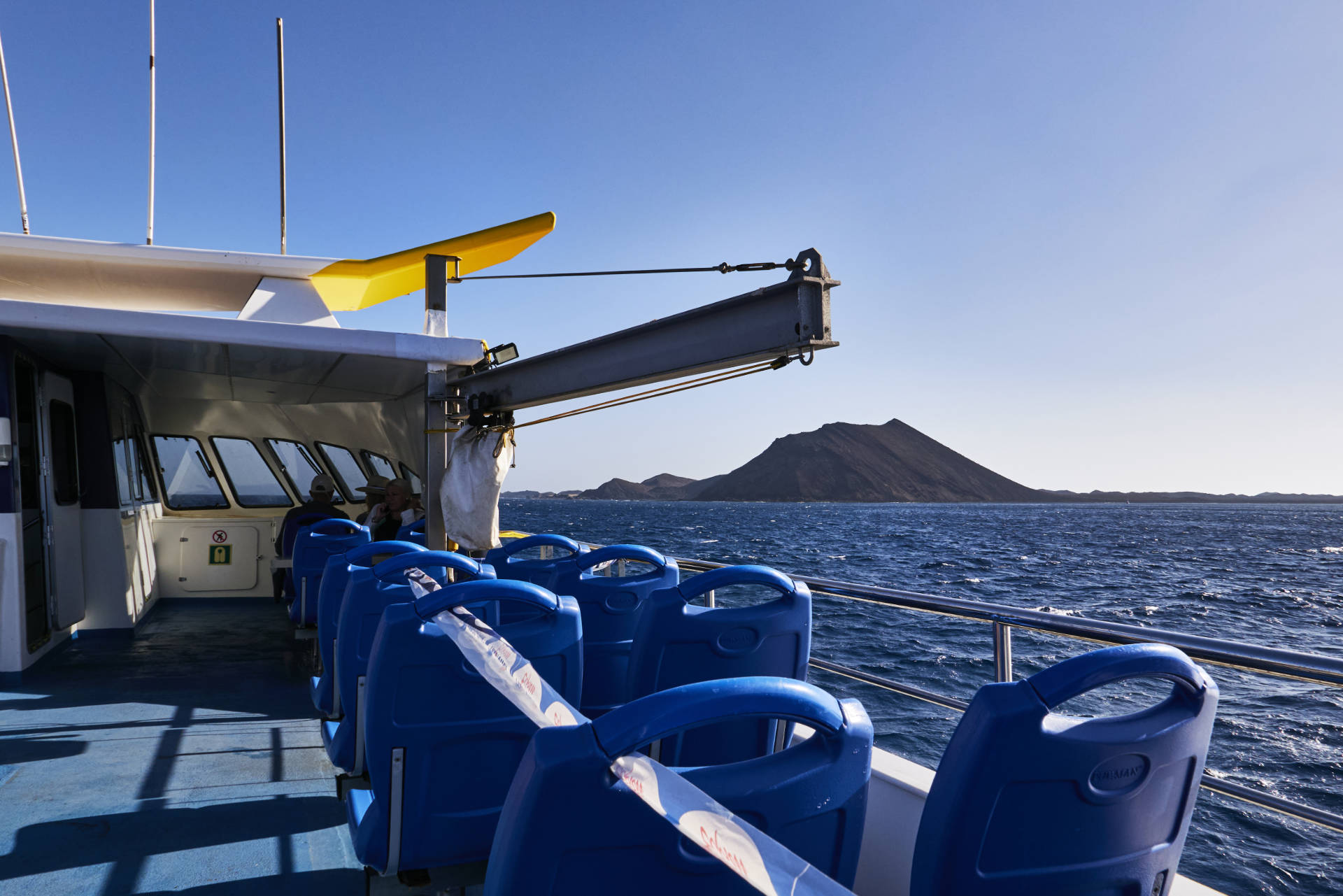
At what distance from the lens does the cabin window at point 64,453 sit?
272 inches

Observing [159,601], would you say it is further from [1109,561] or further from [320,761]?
[1109,561]

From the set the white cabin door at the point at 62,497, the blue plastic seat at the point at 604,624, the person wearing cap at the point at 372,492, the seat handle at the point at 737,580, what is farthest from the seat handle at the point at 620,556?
the person wearing cap at the point at 372,492

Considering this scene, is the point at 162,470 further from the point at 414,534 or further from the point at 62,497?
the point at 414,534

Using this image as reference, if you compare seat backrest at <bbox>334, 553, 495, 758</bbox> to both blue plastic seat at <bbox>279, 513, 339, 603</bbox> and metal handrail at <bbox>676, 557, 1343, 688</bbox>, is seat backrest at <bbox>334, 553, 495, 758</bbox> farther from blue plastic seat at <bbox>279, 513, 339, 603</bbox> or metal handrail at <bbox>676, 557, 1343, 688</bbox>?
blue plastic seat at <bbox>279, 513, 339, 603</bbox>

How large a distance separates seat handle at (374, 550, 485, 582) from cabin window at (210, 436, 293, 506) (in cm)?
879

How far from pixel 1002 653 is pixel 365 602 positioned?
1945mm

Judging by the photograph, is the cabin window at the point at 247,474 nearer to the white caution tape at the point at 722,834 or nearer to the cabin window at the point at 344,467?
the cabin window at the point at 344,467

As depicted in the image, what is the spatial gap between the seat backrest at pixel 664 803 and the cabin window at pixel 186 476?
35.4ft

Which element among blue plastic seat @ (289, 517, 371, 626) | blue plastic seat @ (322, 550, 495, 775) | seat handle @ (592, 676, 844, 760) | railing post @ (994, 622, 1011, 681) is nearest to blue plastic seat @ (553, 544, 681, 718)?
blue plastic seat @ (322, 550, 495, 775)

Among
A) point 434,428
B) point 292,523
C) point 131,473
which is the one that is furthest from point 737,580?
point 131,473

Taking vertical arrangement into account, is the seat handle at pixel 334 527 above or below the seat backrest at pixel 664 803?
above

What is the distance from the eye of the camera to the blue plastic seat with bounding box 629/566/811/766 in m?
2.11

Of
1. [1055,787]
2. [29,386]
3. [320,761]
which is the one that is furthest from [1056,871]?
[29,386]

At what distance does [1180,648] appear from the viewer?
6.73ft
